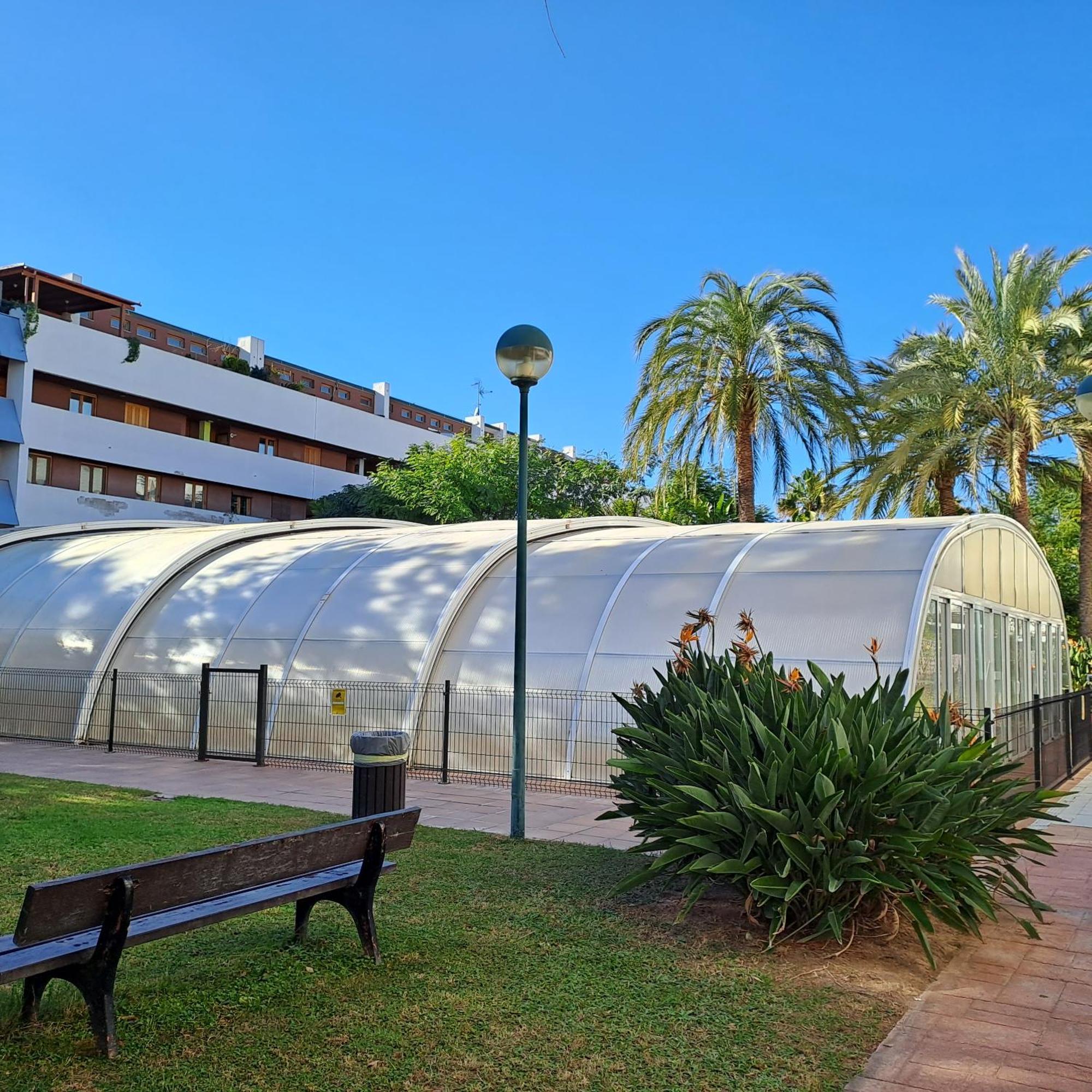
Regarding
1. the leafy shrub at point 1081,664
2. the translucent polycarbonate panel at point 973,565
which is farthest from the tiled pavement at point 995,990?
the leafy shrub at point 1081,664

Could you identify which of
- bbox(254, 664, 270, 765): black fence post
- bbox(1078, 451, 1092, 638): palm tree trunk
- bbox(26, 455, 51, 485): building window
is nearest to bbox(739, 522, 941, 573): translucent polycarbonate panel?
bbox(254, 664, 270, 765): black fence post

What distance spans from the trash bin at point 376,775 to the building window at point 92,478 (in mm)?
36204

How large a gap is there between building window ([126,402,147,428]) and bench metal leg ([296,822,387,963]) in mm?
41448

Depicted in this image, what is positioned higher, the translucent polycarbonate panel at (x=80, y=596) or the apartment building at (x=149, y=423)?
the apartment building at (x=149, y=423)

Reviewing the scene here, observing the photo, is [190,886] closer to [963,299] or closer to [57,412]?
[963,299]

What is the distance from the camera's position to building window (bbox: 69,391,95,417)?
138ft

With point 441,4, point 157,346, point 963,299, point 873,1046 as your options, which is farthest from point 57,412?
point 873,1046

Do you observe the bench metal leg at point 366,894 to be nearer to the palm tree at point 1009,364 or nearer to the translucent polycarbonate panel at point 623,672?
the translucent polycarbonate panel at point 623,672

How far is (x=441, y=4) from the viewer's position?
231 inches

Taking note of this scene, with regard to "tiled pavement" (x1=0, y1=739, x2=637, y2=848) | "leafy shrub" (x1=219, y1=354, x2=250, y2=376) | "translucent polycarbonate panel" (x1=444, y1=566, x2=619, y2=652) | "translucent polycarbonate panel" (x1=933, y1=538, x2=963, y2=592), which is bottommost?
"tiled pavement" (x1=0, y1=739, x2=637, y2=848)

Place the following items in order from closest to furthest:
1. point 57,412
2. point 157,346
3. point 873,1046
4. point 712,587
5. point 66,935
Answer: point 66,935 → point 873,1046 → point 712,587 → point 57,412 → point 157,346

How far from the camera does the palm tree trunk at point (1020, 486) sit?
2378 centimetres

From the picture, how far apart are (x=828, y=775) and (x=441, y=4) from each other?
5002mm

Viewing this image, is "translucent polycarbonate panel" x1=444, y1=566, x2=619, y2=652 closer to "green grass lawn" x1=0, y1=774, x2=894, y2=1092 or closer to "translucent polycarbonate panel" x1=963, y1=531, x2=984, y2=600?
"translucent polycarbonate panel" x1=963, y1=531, x2=984, y2=600
